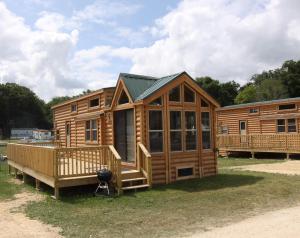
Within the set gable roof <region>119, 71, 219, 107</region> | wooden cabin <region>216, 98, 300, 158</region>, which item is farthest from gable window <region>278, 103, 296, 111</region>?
gable roof <region>119, 71, 219, 107</region>

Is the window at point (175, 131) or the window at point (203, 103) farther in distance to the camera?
the window at point (203, 103)

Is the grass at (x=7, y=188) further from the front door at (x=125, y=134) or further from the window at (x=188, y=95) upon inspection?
the window at (x=188, y=95)

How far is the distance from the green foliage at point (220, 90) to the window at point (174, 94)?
57474 millimetres

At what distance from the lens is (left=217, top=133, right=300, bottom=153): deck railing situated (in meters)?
24.1

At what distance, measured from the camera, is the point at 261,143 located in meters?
25.9

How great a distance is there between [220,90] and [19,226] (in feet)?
215

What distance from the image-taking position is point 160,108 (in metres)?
13.9

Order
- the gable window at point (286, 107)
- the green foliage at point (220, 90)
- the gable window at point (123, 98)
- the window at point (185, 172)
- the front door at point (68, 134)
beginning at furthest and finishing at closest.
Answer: the green foliage at point (220, 90)
the gable window at point (286, 107)
the front door at point (68, 134)
the gable window at point (123, 98)
the window at point (185, 172)

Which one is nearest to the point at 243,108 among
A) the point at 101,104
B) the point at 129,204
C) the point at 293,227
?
the point at 101,104

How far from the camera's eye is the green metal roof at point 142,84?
13.9 metres

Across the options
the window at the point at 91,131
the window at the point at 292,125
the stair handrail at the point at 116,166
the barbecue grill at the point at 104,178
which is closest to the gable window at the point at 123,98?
the stair handrail at the point at 116,166

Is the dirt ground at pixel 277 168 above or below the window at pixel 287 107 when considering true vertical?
below

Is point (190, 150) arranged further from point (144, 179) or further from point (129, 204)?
point (129, 204)

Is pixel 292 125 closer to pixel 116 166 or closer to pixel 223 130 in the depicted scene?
pixel 223 130
